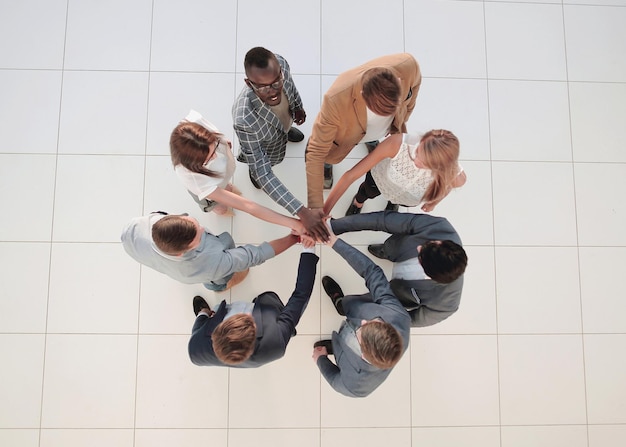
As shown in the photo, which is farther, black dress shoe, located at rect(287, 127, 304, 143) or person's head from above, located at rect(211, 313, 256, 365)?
black dress shoe, located at rect(287, 127, 304, 143)

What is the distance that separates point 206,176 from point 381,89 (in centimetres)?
97

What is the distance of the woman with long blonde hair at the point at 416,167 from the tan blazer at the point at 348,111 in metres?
0.16

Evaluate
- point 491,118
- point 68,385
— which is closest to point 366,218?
point 491,118

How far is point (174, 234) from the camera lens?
1.61m

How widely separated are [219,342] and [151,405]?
4.64 ft

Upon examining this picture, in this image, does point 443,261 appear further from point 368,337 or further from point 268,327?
point 268,327

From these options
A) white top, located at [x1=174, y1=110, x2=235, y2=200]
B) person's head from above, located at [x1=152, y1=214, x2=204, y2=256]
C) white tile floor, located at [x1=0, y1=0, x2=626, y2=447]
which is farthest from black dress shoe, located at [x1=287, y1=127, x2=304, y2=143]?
person's head from above, located at [x1=152, y1=214, x2=204, y2=256]

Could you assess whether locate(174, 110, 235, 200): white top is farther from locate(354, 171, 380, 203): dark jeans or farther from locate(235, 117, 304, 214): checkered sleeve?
locate(354, 171, 380, 203): dark jeans

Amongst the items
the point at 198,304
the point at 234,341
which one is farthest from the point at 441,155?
the point at 198,304

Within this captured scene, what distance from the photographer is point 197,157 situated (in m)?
1.69

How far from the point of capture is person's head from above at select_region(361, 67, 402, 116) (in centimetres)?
151

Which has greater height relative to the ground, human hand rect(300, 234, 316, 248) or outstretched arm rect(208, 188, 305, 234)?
outstretched arm rect(208, 188, 305, 234)

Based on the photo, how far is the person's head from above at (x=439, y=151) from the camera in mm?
1598

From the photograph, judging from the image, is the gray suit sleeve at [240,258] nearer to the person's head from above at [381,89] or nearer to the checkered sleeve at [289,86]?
the checkered sleeve at [289,86]
